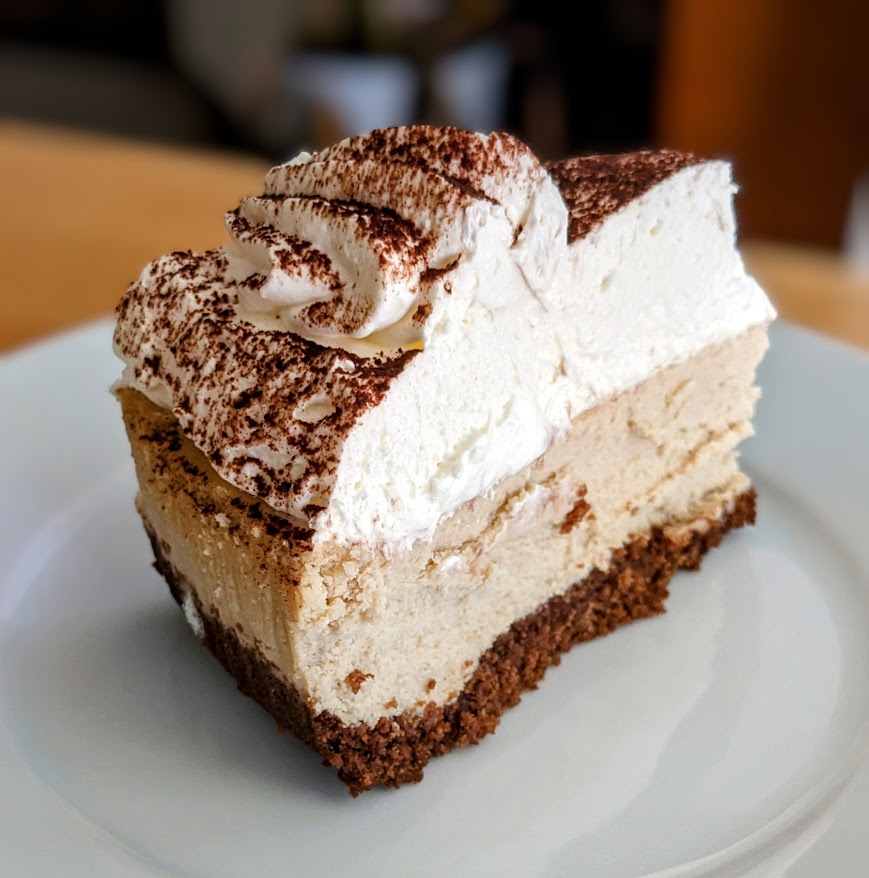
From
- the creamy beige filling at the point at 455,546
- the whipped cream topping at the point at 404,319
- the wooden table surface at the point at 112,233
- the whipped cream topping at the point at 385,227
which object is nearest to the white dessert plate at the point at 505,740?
the creamy beige filling at the point at 455,546

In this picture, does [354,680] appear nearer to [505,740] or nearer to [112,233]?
[505,740]

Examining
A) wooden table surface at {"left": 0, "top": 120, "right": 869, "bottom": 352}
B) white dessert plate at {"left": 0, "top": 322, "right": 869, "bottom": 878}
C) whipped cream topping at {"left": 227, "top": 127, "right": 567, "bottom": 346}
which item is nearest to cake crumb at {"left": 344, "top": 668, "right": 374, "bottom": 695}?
white dessert plate at {"left": 0, "top": 322, "right": 869, "bottom": 878}

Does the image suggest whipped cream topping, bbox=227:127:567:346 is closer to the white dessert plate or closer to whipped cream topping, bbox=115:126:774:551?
whipped cream topping, bbox=115:126:774:551

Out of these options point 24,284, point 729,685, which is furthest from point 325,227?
point 24,284

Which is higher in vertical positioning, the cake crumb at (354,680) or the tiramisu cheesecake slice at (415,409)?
the tiramisu cheesecake slice at (415,409)

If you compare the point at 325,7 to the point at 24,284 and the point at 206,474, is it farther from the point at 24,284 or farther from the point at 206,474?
the point at 206,474

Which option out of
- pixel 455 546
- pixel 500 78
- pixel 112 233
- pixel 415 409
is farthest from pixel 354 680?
pixel 500 78

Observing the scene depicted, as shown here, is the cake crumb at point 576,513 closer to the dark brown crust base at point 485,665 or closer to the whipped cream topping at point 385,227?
the dark brown crust base at point 485,665
